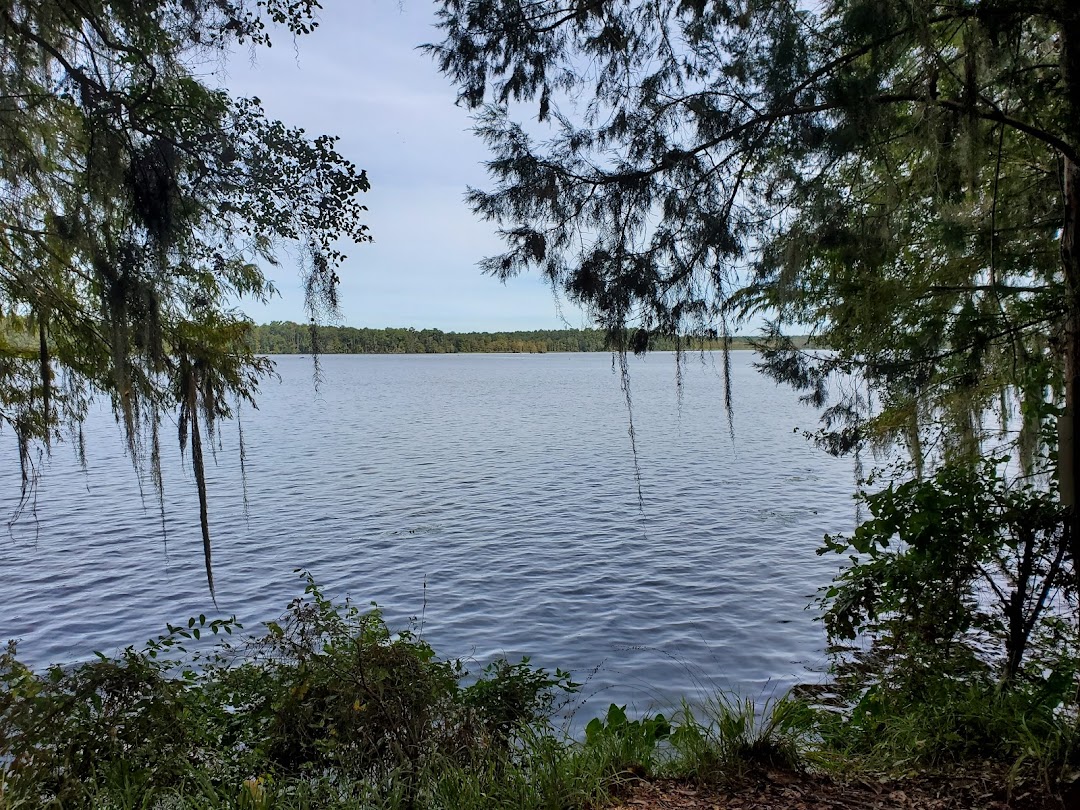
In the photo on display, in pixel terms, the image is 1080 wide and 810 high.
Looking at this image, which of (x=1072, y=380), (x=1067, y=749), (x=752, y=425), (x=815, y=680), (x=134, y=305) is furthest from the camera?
(x=752, y=425)

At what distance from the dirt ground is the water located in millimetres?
2132

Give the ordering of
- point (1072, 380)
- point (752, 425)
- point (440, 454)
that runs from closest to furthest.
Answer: point (1072, 380)
point (440, 454)
point (752, 425)

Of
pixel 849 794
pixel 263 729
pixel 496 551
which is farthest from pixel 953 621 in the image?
pixel 496 551

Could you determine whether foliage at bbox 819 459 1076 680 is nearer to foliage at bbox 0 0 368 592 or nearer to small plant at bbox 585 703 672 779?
small plant at bbox 585 703 672 779

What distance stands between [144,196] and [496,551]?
8.46 meters

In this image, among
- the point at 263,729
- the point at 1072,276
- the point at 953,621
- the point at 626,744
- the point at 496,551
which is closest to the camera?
the point at 1072,276

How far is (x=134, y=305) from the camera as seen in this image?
5027 millimetres

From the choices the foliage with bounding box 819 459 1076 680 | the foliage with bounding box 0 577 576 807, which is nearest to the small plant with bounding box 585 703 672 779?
Answer: the foliage with bounding box 0 577 576 807

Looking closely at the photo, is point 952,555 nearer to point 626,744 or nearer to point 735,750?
point 735,750

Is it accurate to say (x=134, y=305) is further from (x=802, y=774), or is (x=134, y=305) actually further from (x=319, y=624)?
(x=802, y=774)

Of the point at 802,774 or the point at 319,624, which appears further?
the point at 319,624

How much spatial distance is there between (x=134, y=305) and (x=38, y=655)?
5.22 m

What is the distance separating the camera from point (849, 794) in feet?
12.2

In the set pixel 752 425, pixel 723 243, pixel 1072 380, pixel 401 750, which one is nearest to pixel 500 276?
pixel 723 243
